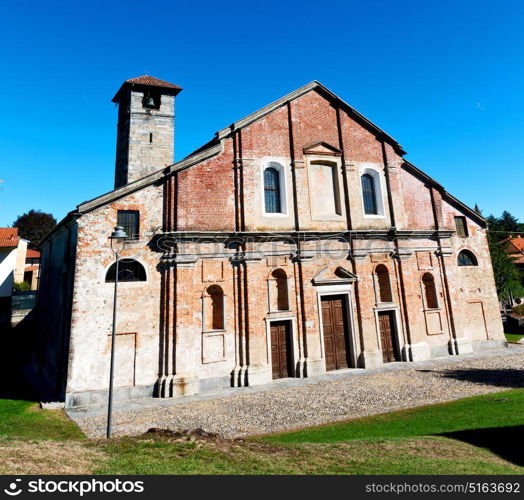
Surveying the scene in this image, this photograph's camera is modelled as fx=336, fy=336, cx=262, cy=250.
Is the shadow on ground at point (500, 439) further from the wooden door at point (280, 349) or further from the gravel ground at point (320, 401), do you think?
the wooden door at point (280, 349)

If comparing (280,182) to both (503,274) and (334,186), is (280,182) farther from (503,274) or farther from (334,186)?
(503,274)

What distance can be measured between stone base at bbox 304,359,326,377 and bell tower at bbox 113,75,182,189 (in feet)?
45.6

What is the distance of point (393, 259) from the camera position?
17484 millimetres

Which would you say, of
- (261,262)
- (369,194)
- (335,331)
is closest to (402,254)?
(369,194)

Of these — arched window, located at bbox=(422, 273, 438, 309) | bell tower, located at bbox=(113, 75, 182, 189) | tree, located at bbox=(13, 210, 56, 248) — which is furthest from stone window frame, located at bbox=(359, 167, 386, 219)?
tree, located at bbox=(13, 210, 56, 248)

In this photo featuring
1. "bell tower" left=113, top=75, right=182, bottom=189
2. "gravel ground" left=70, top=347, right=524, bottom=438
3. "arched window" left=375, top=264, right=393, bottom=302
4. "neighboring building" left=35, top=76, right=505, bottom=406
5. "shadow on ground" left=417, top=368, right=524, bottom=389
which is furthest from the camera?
"bell tower" left=113, top=75, right=182, bottom=189

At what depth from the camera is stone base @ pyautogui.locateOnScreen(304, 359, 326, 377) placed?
48.0 ft

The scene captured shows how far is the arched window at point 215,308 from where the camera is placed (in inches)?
551

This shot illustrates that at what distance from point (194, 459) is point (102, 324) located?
8176 millimetres

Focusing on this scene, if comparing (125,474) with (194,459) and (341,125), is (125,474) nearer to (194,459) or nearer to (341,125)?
(194,459)

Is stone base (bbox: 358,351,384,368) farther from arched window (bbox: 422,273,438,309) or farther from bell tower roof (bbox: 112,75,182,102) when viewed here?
bell tower roof (bbox: 112,75,182,102)

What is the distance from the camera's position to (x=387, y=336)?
16.9m
